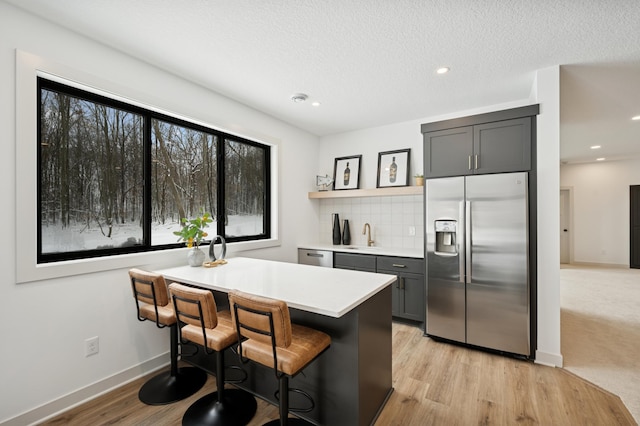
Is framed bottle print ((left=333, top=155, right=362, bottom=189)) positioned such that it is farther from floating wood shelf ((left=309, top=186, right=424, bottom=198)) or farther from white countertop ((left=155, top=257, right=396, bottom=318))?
white countertop ((left=155, top=257, right=396, bottom=318))

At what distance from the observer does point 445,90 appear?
2959 millimetres

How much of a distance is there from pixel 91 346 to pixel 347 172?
11.4 ft

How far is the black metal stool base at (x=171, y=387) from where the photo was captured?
6.81 ft

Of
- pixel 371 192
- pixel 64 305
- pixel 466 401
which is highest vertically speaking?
pixel 371 192

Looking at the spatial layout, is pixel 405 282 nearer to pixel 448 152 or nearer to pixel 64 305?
pixel 448 152

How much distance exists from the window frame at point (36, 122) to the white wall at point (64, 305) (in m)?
0.02

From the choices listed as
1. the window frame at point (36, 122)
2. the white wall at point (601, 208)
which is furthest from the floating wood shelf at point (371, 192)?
the white wall at point (601, 208)

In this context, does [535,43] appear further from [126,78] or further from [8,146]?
[8,146]

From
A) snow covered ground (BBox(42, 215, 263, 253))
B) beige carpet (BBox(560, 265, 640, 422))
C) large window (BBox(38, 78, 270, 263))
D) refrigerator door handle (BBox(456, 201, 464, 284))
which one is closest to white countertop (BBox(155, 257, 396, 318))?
snow covered ground (BBox(42, 215, 263, 253))

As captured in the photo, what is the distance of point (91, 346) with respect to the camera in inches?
82.1

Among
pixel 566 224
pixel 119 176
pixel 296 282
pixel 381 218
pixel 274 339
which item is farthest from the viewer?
pixel 566 224

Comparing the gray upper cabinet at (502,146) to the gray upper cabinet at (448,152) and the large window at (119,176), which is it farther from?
the large window at (119,176)

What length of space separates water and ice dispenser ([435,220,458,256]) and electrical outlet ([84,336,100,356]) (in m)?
3.05

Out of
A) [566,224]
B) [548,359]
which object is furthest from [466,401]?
[566,224]
